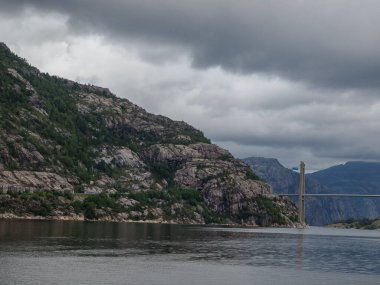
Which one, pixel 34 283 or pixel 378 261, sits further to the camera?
pixel 378 261

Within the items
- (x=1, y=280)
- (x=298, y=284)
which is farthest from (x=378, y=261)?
(x=1, y=280)

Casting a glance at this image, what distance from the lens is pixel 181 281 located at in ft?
272

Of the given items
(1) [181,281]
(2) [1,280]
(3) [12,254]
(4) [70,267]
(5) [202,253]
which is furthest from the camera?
(5) [202,253]

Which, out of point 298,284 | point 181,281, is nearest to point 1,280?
point 181,281

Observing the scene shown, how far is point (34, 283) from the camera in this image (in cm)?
7256

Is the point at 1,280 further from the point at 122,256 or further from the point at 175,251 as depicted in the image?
the point at 175,251

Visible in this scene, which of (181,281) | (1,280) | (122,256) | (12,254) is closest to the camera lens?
(1,280)

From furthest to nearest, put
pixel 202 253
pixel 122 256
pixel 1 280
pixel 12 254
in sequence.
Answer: pixel 202 253
pixel 122 256
pixel 12 254
pixel 1 280

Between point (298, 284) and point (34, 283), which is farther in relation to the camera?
point (298, 284)

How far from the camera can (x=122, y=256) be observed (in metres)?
110

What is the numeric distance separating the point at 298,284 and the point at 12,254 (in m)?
45.5

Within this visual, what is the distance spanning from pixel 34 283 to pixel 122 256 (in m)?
38.5

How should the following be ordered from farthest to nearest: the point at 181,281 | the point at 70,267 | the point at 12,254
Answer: the point at 12,254, the point at 70,267, the point at 181,281

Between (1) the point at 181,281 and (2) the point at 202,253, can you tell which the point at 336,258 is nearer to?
(2) the point at 202,253
